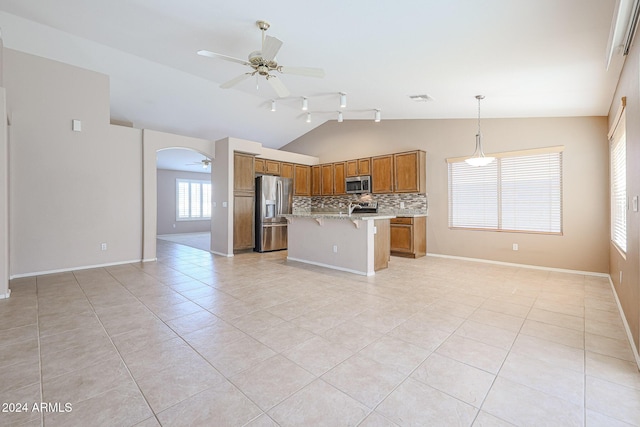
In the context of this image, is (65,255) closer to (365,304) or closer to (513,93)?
(365,304)

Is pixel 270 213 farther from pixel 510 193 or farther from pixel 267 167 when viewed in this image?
pixel 510 193

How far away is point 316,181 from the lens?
7977 mm

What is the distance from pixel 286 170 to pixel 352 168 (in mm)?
1682

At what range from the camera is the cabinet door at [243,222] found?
20.6 feet

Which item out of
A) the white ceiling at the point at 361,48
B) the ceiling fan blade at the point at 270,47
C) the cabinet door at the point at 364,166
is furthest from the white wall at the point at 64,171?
the cabinet door at the point at 364,166

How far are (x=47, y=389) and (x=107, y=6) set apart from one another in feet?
12.4

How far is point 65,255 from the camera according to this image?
4520mm

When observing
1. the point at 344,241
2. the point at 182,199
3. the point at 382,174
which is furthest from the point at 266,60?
the point at 182,199

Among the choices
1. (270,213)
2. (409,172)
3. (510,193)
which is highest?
(409,172)

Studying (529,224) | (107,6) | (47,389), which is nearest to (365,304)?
(47,389)

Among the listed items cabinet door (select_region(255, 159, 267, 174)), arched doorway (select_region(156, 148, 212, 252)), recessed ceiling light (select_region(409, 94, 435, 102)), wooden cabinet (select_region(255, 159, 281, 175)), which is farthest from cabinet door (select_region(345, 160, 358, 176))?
arched doorway (select_region(156, 148, 212, 252))

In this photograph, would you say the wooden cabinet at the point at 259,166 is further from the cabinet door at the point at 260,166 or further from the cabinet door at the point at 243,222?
the cabinet door at the point at 243,222

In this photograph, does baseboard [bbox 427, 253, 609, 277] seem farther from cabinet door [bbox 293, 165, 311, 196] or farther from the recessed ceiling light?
cabinet door [bbox 293, 165, 311, 196]

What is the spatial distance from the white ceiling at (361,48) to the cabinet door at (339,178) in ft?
6.30
